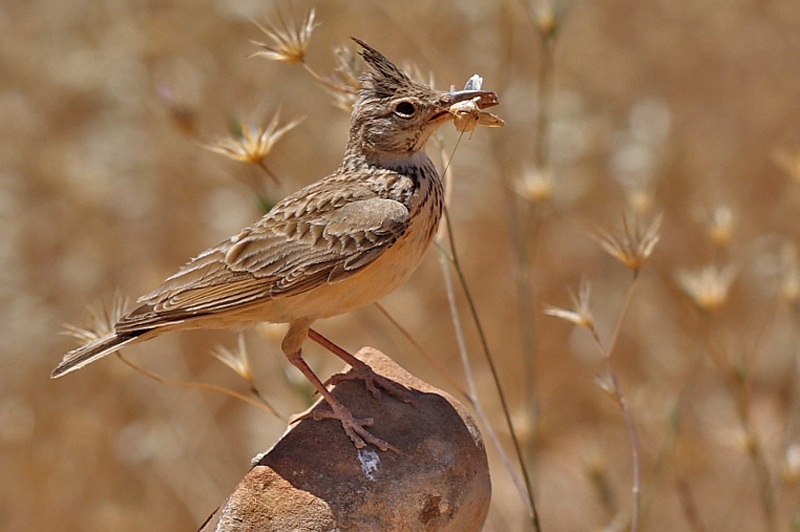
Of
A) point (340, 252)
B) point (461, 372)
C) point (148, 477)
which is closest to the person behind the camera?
point (340, 252)

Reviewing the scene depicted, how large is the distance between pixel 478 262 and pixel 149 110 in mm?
3038

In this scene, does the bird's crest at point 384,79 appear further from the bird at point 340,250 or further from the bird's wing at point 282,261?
the bird's wing at point 282,261

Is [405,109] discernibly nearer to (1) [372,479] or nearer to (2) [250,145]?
(2) [250,145]

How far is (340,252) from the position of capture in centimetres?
432

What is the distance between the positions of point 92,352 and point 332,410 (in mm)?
921

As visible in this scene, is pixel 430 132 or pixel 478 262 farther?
pixel 478 262

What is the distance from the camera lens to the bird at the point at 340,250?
428cm

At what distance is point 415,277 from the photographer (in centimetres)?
943

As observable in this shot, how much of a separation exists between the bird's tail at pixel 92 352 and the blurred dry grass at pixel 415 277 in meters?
3.45

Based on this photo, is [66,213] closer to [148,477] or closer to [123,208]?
[123,208]

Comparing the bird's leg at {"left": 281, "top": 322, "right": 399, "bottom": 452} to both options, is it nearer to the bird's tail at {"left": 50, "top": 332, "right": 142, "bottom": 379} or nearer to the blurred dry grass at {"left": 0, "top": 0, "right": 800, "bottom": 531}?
the bird's tail at {"left": 50, "top": 332, "right": 142, "bottom": 379}

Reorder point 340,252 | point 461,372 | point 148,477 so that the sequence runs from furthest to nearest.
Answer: point 461,372, point 148,477, point 340,252

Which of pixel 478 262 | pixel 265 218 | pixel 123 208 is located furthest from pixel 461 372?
pixel 265 218

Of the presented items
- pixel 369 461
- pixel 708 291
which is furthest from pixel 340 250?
pixel 708 291
